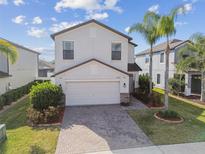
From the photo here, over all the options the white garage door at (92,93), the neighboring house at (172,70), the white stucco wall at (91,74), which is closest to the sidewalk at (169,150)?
the white garage door at (92,93)

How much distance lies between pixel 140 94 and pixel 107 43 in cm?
687

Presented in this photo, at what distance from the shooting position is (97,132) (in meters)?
9.34

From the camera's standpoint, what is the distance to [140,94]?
1805 centimetres

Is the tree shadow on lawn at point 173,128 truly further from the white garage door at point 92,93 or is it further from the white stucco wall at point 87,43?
the white stucco wall at point 87,43

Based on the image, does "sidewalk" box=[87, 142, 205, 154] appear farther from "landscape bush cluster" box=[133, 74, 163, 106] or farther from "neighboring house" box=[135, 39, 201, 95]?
"neighboring house" box=[135, 39, 201, 95]

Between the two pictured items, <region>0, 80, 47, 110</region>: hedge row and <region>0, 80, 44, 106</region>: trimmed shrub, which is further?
<region>0, 80, 44, 106</region>: trimmed shrub

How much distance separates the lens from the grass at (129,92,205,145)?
332 inches

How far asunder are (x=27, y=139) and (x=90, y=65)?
7.98 m

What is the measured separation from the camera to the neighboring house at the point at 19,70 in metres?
17.4

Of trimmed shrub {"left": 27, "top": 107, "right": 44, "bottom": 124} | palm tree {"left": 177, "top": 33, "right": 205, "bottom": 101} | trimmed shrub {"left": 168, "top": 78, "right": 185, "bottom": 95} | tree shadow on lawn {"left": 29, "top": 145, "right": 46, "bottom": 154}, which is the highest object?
palm tree {"left": 177, "top": 33, "right": 205, "bottom": 101}

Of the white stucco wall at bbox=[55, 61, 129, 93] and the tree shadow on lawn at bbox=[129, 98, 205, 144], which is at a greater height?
the white stucco wall at bbox=[55, 61, 129, 93]

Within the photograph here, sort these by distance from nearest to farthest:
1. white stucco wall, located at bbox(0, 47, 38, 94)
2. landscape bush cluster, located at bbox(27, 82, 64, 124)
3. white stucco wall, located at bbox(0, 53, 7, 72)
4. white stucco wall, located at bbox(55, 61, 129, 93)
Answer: landscape bush cluster, located at bbox(27, 82, 64, 124)
white stucco wall, located at bbox(55, 61, 129, 93)
white stucco wall, located at bbox(0, 53, 7, 72)
white stucco wall, located at bbox(0, 47, 38, 94)

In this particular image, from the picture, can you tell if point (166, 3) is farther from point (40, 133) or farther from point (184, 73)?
point (40, 133)

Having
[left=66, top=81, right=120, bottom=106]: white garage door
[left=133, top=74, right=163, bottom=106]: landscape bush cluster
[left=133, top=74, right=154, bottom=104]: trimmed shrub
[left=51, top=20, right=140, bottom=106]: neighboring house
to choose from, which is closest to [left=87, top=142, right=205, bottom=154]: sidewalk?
[left=133, top=74, right=163, bottom=106]: landscape bush cluster
